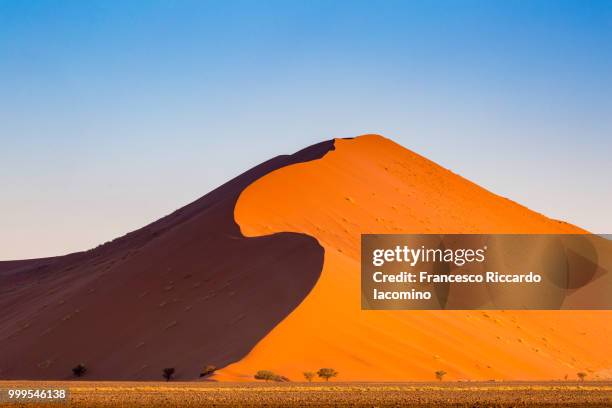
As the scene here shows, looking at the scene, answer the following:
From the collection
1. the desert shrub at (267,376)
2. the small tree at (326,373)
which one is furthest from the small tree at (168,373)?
the small tree at (326,373)

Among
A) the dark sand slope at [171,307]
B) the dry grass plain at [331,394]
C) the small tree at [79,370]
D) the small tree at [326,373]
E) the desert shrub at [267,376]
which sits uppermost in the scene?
the dark sand slope at [171,307]

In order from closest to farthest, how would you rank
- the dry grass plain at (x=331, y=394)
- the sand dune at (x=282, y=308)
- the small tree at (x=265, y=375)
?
1. the dry grass plain at (x=331, y=394)
2. the small tree at (x=265, y=375)
3. the sand dune at (x=282, y=308)

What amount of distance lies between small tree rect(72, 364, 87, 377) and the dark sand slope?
0.94ft

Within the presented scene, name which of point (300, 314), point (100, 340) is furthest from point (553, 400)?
point (100, 340)

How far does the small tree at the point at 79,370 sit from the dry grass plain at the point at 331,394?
6.66 metres

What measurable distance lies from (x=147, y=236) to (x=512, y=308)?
2540 centimetres

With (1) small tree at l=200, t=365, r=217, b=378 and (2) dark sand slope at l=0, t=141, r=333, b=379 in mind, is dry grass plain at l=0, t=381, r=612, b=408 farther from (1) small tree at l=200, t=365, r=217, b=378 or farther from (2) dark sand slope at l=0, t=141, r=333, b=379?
(2) dark sand slope at l=0, t=141, r=333, b=379

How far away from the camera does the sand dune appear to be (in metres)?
50.0

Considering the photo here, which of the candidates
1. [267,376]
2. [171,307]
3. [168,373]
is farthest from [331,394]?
[171,307]

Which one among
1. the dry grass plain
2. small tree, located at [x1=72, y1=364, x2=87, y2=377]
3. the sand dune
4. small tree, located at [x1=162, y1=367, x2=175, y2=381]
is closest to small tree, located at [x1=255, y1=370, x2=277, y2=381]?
the sand dune

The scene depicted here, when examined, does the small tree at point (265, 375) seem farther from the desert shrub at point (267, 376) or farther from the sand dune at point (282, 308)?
the sand dune at point (282, 308)

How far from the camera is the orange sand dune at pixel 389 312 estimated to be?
1932 inches

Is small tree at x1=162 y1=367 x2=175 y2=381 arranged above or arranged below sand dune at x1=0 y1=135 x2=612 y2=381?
below

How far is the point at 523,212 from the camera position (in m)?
86.6
